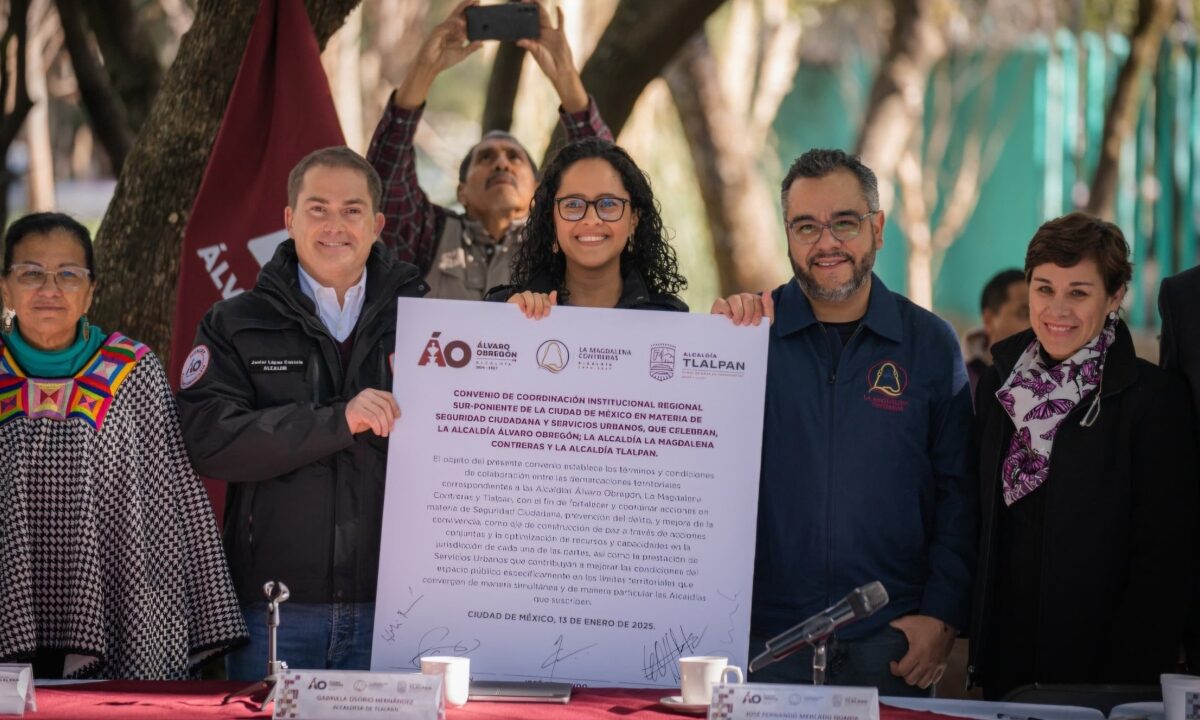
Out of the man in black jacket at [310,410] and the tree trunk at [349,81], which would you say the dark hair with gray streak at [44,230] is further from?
the tree trunk at [349,81]

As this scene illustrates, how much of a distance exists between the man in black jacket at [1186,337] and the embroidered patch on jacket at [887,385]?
802mm

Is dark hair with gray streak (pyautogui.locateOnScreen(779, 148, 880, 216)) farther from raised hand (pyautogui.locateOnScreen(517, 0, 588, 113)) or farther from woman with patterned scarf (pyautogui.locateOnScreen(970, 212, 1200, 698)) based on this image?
raised hand (pyautogui.locateOnScreen(517, 0, 588, 113))

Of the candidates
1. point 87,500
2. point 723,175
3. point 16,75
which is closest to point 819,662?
point 87,500

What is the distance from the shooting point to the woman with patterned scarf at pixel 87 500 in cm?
443

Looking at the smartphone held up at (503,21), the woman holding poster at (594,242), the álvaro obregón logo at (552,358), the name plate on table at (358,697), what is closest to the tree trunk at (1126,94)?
the smartphone held up at (503,21)

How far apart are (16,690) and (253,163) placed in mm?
2887

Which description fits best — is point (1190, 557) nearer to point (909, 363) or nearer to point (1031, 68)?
point (909, 363)

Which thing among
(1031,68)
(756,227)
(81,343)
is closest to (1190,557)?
(81,343)

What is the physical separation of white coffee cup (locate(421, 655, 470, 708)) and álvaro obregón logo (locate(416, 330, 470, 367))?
103 cm

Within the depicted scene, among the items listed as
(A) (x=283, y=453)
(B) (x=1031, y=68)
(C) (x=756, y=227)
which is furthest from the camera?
(B) (x=1031, y=68)

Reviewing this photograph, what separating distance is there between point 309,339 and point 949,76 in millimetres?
24845

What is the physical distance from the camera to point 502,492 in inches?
179

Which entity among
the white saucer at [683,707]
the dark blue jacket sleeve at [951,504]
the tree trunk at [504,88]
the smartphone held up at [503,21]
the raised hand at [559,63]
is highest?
the tree trunk at [504,88]

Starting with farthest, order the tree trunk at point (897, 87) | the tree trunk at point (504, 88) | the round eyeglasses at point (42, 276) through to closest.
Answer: the tree trunk at point (897, 87) < the tree trunk at point (504, 88) < the round eyeglasses at point (42, 276)
